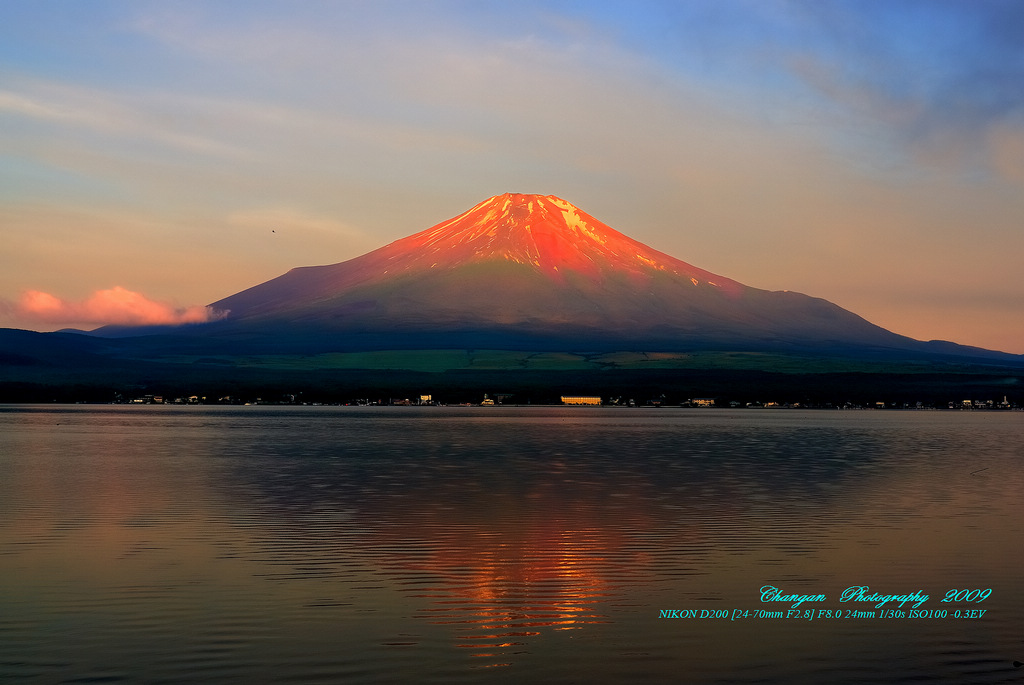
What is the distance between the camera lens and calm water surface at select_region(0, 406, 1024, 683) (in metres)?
16.9

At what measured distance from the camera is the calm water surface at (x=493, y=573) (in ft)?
55.5

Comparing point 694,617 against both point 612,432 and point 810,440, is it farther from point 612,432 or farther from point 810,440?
point 612,432

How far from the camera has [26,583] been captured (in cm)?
2261

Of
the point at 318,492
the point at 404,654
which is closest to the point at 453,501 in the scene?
the point at 318,492

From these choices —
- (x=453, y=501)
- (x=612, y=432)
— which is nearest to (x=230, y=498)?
(x=453, y=501)

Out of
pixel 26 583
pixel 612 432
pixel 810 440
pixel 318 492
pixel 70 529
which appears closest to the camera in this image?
pixel 26 583

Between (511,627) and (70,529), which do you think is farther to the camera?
(70,529)

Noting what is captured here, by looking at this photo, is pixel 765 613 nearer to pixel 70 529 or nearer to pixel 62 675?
pixel 62 675

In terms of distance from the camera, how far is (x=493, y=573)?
24234 mm

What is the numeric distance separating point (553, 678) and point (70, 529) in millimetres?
19435

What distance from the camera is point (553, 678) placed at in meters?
15.9

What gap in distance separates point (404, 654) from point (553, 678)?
2515mm

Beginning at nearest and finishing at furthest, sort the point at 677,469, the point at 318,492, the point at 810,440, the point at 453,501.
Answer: the point at 453,501 → the point at 318,492 → the point at 677,469 → the point at 810,440

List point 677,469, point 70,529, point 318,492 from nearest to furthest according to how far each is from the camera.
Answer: point 70,529, point 318,492, point 677,469
